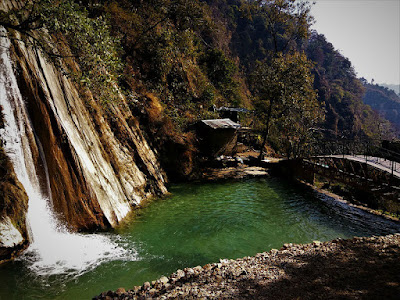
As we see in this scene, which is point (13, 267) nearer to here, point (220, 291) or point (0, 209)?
point (0, 209)

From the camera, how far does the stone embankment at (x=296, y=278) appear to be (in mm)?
4152

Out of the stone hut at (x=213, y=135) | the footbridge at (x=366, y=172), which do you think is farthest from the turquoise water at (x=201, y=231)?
the stone hut at (x=213, y=135)

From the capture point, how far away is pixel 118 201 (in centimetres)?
944

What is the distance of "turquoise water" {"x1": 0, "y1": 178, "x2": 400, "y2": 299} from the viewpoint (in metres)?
5.53

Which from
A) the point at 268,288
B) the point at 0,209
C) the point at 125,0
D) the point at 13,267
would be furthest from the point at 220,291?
the point at 125,0

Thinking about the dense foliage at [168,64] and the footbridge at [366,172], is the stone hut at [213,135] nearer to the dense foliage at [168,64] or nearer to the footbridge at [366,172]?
the dense foliage at [168,64]

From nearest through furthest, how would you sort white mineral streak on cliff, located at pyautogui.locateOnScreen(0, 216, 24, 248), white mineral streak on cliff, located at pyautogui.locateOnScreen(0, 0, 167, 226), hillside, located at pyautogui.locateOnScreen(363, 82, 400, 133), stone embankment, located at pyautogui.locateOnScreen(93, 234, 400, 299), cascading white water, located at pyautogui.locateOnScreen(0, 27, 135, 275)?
1. stone embankment, located at pyautogui.locateOnScreen(93, 234, 400, 299)
2. white mineral streak on cliff, located at pyautogui.locateOnScreen(0, 216, 24, 248)
3. cascading white water, located at pyautogui.locateOnScreen(0, 27, 135, 275)
4. white mineral streak on cliff, located at pyautogui.locateOnScreen(0, 0, 167, 226)
5. hillside, located at pyautogui.locateOnScreen(363, 82, 400, 133)

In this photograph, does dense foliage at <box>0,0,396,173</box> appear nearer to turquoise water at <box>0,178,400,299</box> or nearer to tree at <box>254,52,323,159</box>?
tree at <box>254,52,323,159</box>

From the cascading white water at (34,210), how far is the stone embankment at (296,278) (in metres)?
2.28

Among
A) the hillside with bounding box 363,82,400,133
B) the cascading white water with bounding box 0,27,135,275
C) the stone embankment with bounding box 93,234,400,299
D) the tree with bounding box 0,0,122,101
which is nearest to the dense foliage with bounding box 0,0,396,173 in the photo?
the tree with bounding box 0,0,122,101

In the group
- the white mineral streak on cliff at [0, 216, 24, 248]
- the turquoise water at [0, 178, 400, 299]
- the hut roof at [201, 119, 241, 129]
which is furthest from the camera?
the hut roof at [201, 119, 241, 129]

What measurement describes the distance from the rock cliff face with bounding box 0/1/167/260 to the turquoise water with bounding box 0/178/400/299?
1087 mm

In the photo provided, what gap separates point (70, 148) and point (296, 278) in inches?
289

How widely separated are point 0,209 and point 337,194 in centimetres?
1650
